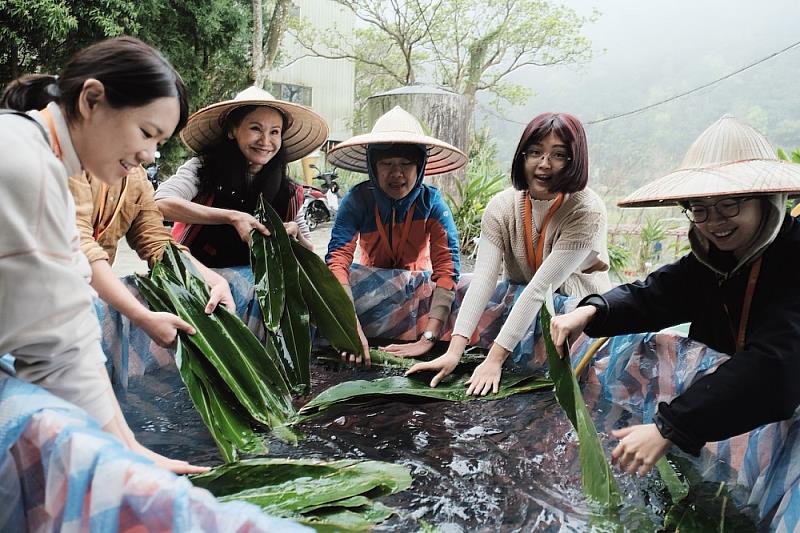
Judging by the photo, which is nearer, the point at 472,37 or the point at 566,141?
the point at 566,141

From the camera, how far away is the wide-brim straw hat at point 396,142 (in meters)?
2.32

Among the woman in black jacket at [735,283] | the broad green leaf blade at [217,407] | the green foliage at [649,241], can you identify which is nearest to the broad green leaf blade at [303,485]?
the broad green leaf blade at [217,407]

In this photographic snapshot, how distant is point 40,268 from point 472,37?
44.6 feet

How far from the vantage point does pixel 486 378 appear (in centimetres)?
204

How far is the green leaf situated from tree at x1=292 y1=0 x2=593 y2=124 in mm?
10546

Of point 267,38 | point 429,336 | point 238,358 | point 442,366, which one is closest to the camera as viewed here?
point 238,358

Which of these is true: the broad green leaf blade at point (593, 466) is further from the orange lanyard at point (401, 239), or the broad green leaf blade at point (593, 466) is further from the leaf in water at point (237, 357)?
the orange lanyard at point (401, 239)

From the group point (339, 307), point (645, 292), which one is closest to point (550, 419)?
point (645, 292)

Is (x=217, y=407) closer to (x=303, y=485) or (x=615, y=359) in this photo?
(x=303, y=485)

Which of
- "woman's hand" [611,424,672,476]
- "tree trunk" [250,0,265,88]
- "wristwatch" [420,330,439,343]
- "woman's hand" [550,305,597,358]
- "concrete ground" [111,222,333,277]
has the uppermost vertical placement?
"tree trunk" [250,0,265,88]

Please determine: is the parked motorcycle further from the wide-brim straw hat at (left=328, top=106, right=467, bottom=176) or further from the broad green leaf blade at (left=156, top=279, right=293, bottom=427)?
the broad green leaf blade at (left=156, top=279, right=293, bottom=427)

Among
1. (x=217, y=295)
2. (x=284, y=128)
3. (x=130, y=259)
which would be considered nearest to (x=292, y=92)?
(x=130, y=259)

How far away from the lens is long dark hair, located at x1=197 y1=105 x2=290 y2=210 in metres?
2.25

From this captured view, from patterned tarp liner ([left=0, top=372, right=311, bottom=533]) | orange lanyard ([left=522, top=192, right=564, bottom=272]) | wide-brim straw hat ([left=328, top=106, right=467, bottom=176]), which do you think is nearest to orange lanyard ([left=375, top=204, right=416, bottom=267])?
wide-brim straw hat ([left=328, top=106, right=467, bottom=176])
